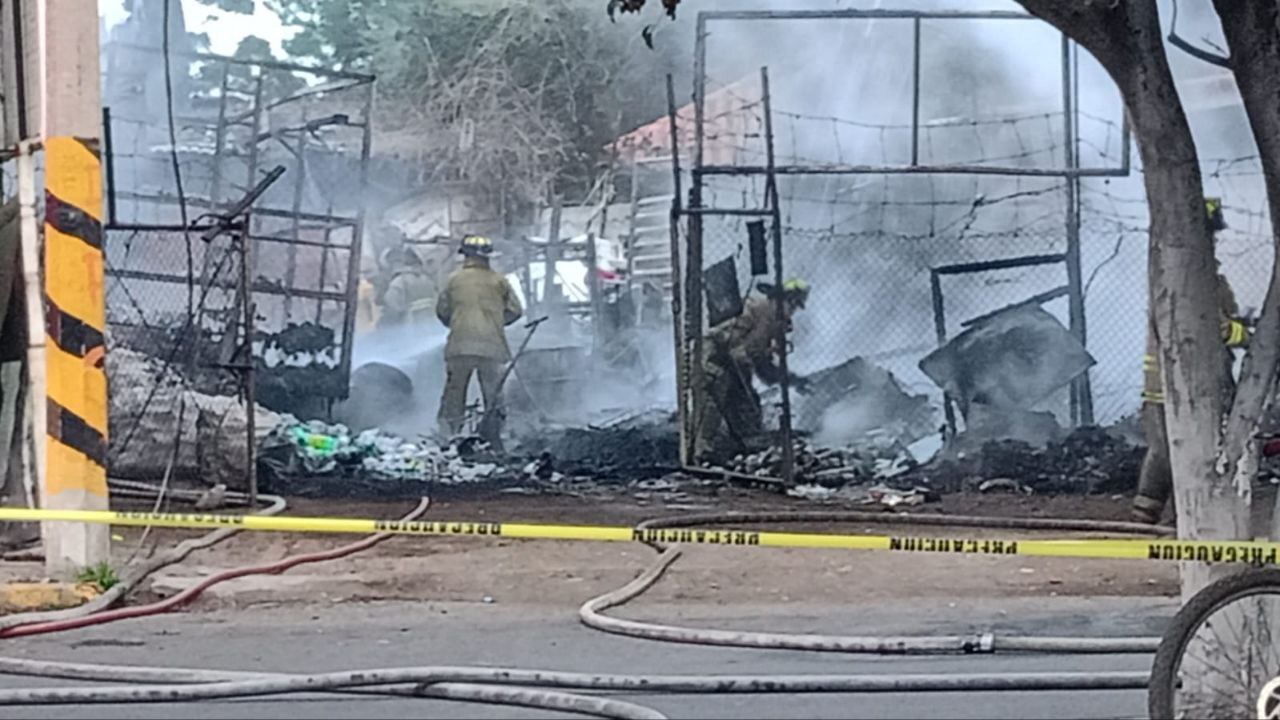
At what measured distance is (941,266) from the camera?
48.5 ft

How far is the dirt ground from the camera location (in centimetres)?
823

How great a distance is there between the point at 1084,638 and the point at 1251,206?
845 centimetres

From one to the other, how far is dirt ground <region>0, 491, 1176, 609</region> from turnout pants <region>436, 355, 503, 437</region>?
14.8ft

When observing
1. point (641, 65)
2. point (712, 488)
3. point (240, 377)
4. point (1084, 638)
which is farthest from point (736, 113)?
point (1084, 638)

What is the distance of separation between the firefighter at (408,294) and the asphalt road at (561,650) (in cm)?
742

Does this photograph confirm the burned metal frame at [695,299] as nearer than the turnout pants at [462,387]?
Yes

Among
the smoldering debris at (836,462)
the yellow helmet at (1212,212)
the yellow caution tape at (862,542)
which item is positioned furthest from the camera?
the smoldering debris at (836,462)

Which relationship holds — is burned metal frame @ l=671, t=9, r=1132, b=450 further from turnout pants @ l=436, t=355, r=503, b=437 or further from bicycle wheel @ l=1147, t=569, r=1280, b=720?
bicycle wheel @ l=1147, t=569, r=1280, b=720

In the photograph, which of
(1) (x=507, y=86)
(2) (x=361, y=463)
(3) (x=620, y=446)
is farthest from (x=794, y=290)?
(2) (x=361, y=463)

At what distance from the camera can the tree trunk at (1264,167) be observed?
16.3 feet

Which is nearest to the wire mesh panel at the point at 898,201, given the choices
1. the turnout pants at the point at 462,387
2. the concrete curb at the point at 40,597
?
the turnout pants at the point at 462,387

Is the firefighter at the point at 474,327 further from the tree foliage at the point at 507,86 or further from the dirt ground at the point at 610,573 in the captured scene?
the dirt ground at the point at 610,573

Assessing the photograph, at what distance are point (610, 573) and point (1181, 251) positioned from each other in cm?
446

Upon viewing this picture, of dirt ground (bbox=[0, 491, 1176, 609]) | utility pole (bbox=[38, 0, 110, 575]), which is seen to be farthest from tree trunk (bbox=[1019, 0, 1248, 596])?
utility pole (bbox=[38, 0, 110, 575])
